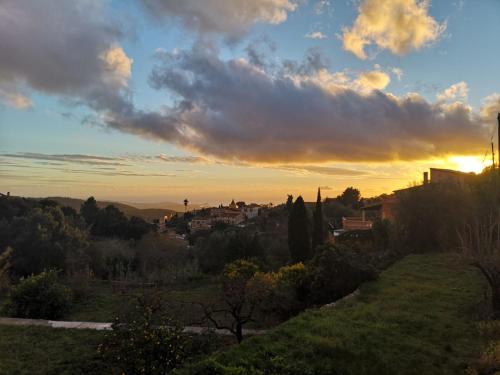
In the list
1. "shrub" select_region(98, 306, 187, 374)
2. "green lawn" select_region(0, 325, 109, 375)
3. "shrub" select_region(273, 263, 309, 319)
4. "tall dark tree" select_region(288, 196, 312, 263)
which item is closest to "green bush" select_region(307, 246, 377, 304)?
"shrub" select_region(273, 263, 309, 319)

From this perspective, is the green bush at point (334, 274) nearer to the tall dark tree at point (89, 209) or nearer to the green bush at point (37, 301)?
the green bush at point (37, 301)

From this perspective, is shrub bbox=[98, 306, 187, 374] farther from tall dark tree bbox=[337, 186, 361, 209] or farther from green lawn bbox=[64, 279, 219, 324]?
tall dark tree bbox=[337, 186, 361, 209]

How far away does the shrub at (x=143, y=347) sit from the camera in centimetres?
539

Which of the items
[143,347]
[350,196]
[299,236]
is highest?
[350,196]

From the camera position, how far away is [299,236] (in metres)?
17.8

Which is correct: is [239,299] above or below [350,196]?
below

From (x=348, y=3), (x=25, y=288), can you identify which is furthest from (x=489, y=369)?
(x=25, y=288)

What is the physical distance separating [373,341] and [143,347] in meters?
3.40

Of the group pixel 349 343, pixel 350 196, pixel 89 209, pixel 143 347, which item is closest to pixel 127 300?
pixel 143 347

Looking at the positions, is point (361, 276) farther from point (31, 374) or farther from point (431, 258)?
point (31, 374)

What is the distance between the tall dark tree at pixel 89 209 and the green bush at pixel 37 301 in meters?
25.1

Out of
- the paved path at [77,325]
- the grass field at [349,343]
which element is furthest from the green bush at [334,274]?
the paved path at [77,325]

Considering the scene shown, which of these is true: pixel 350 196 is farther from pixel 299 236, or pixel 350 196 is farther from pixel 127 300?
pixel 127 300

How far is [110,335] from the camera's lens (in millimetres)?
6133
